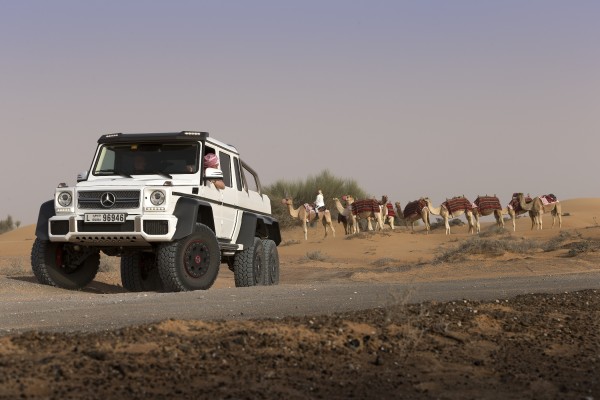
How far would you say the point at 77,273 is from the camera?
15.6 metres

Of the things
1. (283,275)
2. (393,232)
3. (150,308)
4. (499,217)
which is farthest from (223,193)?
(499,217)

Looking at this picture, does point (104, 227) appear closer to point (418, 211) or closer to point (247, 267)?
point (247, 267)

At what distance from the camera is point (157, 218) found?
13.7 meters

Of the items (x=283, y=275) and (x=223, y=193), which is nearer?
(x=223, y=193)

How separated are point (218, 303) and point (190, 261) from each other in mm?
2717

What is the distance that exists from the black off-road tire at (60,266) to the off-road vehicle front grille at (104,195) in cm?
130

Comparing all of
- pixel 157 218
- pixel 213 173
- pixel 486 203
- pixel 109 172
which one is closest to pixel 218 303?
pixel 157 218

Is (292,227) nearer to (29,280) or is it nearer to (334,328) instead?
(29,280)

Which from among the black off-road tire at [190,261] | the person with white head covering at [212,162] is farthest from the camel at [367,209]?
the black off-road tire at [190,261]

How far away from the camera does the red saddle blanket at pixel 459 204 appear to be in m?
41.1

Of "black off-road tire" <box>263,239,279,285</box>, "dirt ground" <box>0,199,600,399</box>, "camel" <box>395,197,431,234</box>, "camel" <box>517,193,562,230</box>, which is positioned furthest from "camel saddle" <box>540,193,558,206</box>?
"dirt ground" <box>0,199,600,399</box>

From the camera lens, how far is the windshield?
14.9 metres

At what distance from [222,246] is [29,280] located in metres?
3.41

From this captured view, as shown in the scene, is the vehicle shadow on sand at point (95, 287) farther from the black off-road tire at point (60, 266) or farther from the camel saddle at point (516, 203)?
the camel saddle at point (516, 203)
